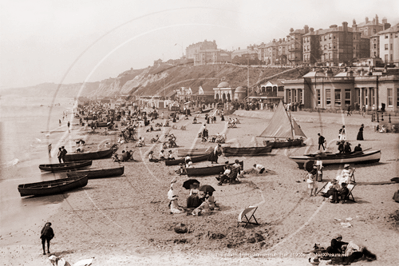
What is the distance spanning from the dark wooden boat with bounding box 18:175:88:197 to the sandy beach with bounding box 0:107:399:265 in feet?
1.50

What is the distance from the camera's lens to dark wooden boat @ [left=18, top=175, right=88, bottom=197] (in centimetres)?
1919

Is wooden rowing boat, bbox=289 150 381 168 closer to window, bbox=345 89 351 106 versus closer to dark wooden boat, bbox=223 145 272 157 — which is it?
dark wooden boat, bbox=223 145 272 157

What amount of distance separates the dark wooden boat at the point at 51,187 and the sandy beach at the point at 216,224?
46 centimetres

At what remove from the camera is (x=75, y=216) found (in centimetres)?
1555

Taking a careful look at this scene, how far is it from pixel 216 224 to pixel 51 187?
10.0 metres

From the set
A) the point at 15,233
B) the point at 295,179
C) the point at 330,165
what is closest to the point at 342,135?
the point at 330,165

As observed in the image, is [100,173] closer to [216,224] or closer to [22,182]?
[22,182]

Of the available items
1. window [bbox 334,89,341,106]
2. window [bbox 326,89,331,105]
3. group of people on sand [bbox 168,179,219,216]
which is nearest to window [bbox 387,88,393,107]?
window [bbox 334,89,341,106]

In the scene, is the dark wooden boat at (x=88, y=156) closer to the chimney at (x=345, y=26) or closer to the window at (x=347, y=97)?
the window at (x=347, y=97)

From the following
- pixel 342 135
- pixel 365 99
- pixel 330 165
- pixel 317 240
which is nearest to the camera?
pixel 317 240

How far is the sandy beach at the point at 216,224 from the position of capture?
10852mm

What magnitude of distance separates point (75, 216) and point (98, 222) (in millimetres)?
1654

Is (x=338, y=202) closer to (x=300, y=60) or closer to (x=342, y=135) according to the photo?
(x=342, y=135)

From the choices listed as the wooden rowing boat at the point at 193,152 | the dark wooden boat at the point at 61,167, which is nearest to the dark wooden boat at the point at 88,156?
the dark wooden boat at the point at 61,167
